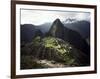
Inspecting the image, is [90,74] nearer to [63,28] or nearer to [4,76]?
[63,28]

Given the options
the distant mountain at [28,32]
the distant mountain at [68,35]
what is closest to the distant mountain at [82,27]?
the distant mountain at [68,35]

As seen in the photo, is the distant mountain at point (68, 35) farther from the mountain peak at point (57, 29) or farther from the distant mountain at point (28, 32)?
the distant mountain at point (28, 32)

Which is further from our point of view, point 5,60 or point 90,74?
point 90,74

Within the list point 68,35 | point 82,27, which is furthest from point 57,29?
point 82,27

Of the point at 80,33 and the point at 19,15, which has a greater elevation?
the point at 19,15

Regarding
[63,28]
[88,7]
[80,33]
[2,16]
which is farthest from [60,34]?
[2,16]

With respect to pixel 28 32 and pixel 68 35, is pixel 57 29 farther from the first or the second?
pixel 28 32

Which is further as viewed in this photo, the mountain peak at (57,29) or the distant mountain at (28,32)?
the mountain peak at (57,29)
